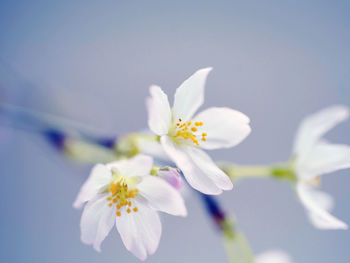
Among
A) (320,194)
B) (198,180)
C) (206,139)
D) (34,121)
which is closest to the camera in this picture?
(198,180)

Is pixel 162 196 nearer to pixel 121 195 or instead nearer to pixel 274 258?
pixel 121 195

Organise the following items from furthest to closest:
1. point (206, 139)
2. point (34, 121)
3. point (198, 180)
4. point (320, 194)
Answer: point (320, 194) < point (34, 121) < point (206, 139) < point (198, 180)

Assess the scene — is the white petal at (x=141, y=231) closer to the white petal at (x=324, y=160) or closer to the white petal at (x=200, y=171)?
the white petal at (x=200, y=171)

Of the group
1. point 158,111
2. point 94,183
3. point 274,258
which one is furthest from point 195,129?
point 274,258

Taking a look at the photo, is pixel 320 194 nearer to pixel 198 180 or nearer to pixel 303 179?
pixel 303 179

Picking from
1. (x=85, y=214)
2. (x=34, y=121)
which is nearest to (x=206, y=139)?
(x=85, y=214)

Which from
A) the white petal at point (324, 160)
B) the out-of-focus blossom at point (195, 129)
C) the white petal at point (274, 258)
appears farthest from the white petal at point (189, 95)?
the white petal at point (274, 258)

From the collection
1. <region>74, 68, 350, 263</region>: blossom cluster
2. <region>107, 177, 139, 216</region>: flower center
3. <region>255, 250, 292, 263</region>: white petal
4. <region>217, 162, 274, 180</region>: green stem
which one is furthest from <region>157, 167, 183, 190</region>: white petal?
<region>255, 250, 292, 263</region>: white petal
